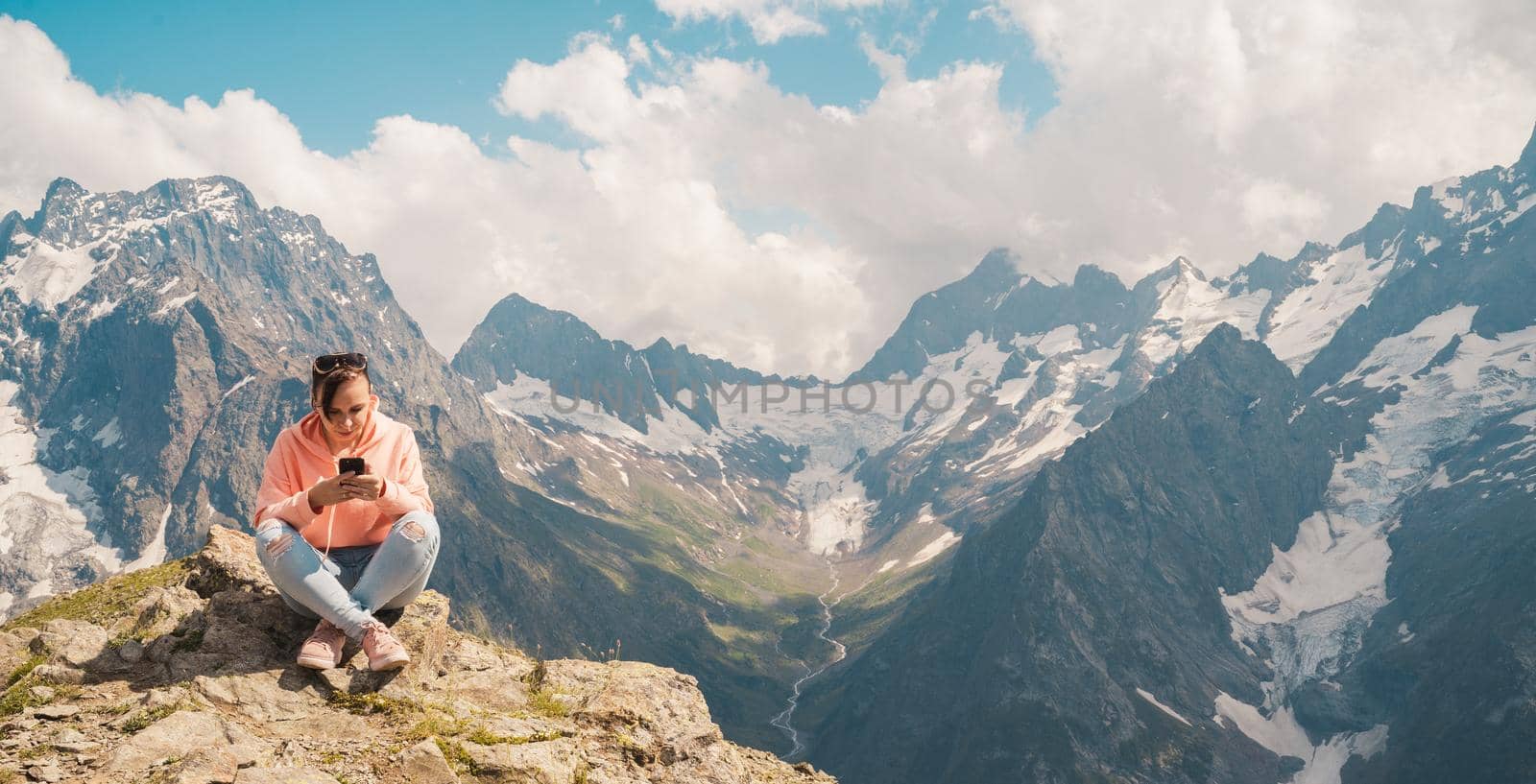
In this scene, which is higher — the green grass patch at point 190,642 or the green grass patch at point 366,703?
the green grass patch at point 190,642

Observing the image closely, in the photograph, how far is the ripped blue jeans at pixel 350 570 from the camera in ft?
34.3

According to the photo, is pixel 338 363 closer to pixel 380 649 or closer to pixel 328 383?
pixel 328 383

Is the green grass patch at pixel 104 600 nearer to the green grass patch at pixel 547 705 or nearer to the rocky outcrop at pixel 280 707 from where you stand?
the rocky outcrop at pixel 280 707

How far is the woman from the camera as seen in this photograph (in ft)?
34.3

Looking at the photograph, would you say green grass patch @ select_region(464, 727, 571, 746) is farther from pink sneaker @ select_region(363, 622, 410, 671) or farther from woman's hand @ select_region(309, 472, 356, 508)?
woman's hand @ select_region(309, 472, 356, 508)

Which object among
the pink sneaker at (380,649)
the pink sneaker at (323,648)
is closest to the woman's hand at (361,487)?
the pink sneaker at (380,649)

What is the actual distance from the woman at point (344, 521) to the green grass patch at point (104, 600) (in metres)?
5.80

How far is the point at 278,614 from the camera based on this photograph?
11688mm

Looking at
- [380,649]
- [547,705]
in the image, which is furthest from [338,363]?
[547,705]

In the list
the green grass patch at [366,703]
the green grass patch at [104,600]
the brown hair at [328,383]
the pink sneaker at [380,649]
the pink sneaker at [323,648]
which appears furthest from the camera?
the green grass patch at [104,600]

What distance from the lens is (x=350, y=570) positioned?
11570 millimetres

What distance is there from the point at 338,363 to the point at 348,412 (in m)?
0.68

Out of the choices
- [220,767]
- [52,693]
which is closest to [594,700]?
[220,767]

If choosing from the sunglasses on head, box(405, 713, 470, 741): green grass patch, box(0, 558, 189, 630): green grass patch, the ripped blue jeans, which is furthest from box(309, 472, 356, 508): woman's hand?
box(0, 558, 189, 630): green grass patch
